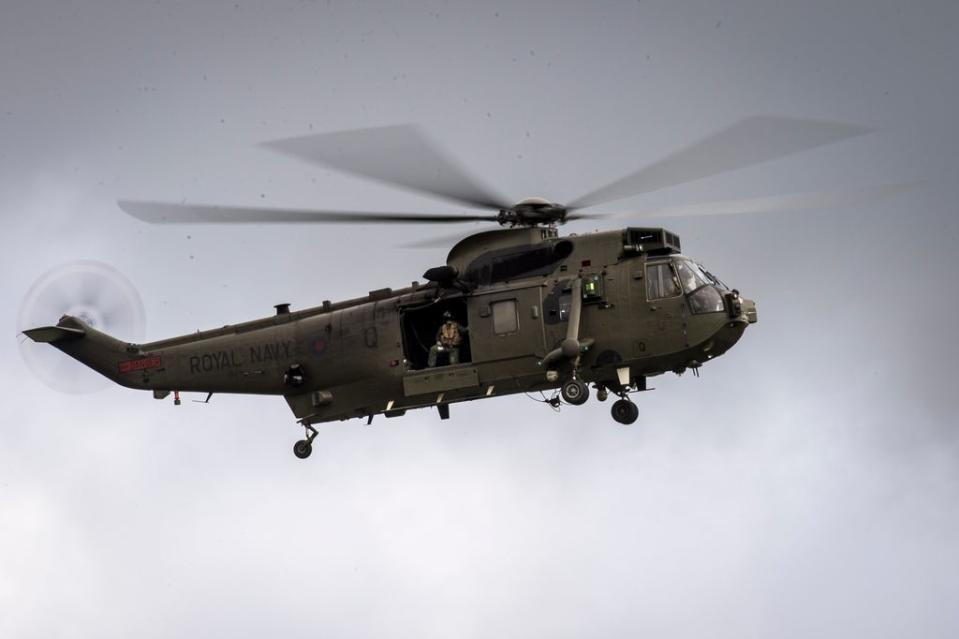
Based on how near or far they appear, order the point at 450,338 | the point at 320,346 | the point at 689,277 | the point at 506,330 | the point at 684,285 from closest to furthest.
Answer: the point at 684,285 < the point at 689,277 < the point at 506,330 < the point at 450,338 < the point at 320,346

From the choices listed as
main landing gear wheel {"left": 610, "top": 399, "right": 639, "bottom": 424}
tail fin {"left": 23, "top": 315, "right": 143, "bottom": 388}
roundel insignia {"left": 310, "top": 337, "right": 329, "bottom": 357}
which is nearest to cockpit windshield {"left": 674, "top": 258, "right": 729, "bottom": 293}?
main landing gear wheel {"left": 610, "top": 399, "right": 639, "bottom": 424}

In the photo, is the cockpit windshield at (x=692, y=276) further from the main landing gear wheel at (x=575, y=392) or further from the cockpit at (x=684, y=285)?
the main landing gear wheel at (x=575, y=392)

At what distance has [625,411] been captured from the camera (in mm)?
32562

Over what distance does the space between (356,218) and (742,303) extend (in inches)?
342

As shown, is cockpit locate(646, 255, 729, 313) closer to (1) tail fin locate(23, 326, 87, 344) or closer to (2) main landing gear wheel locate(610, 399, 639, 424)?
(2) main landing gear wheel locate(610, 399, 639, 424)

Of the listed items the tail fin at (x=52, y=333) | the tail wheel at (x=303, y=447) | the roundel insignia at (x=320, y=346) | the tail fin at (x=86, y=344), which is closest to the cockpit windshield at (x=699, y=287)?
the roundel insignia at (x=320, y=346)

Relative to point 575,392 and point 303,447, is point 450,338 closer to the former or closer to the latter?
point 575,392

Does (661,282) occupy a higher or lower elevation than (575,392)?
higher

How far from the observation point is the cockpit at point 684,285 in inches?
1252

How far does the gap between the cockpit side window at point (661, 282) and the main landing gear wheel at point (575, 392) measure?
2428 mm

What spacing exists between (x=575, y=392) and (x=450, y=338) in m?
3.35

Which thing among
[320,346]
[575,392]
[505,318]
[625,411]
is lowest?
[625,411]

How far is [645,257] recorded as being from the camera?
3241cm

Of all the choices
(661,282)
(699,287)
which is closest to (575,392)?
(661,282)
